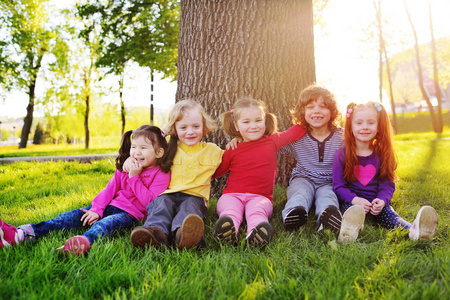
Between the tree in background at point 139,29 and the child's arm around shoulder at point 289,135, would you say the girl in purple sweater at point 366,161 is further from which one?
the tree in background at point 139,29

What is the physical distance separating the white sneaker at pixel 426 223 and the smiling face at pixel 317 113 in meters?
1.36

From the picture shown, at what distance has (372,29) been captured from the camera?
19578 mm

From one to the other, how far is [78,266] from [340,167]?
241cm

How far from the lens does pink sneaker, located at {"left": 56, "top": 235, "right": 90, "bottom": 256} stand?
2.17 m

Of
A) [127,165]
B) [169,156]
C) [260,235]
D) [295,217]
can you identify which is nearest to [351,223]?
[295,217]

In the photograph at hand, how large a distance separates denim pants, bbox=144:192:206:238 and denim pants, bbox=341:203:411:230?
1.60 metres

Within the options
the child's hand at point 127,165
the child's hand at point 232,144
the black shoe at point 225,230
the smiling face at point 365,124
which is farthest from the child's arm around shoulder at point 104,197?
the smiling face at point 365,124

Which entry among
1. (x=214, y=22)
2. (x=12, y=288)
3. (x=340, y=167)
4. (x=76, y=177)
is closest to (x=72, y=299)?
(x=12, y=288)

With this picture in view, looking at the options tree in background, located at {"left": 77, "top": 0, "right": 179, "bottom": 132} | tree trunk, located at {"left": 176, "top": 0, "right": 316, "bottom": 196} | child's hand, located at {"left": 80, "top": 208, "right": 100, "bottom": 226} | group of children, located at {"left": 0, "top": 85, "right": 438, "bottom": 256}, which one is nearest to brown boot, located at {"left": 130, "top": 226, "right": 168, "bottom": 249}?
group of children, located at {"left": 0, "top": 85, "right": 438, "bottom": 256}

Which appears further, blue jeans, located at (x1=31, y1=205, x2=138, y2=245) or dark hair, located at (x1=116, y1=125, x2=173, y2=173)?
dark hair, located at (x1=116, y1=125, x2=173, y2=173)

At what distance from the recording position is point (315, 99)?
3371mm

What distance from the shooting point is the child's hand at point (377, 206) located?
2846 millimetres

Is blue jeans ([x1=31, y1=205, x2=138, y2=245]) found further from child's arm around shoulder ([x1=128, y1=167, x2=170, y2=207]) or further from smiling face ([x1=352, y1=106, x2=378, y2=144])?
smiling face ([x1=352, y1=106, x2=378, y2=144])

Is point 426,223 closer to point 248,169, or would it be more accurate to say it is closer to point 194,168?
point 248,169
